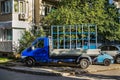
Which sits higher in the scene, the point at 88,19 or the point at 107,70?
the point at 88,19

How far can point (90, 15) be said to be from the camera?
28.5 meters

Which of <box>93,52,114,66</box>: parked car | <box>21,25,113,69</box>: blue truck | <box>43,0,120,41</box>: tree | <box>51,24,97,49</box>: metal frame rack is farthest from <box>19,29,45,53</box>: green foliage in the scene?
<box>93,52,114,66</box>: parked car

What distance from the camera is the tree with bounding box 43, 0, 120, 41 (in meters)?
27.5

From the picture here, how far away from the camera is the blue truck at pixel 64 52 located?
2198 cm

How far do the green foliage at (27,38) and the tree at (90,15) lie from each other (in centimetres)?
130

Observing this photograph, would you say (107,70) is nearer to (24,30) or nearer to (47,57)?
(47,57)

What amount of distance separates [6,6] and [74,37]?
35.2 ft

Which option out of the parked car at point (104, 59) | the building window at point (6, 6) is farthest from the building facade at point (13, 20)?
the parked car at point (104, 59)

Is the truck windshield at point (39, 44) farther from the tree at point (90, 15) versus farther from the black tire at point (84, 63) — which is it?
the tree at point (90, 15)

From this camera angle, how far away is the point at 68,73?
18.5m

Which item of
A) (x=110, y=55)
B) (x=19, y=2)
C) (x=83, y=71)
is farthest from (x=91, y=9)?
(x=83, y=71)

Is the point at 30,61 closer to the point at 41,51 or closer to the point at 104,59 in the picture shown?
the point at 41,51

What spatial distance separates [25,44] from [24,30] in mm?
2370

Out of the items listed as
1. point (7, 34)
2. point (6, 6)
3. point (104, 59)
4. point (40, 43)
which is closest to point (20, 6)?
point (6, 6)
